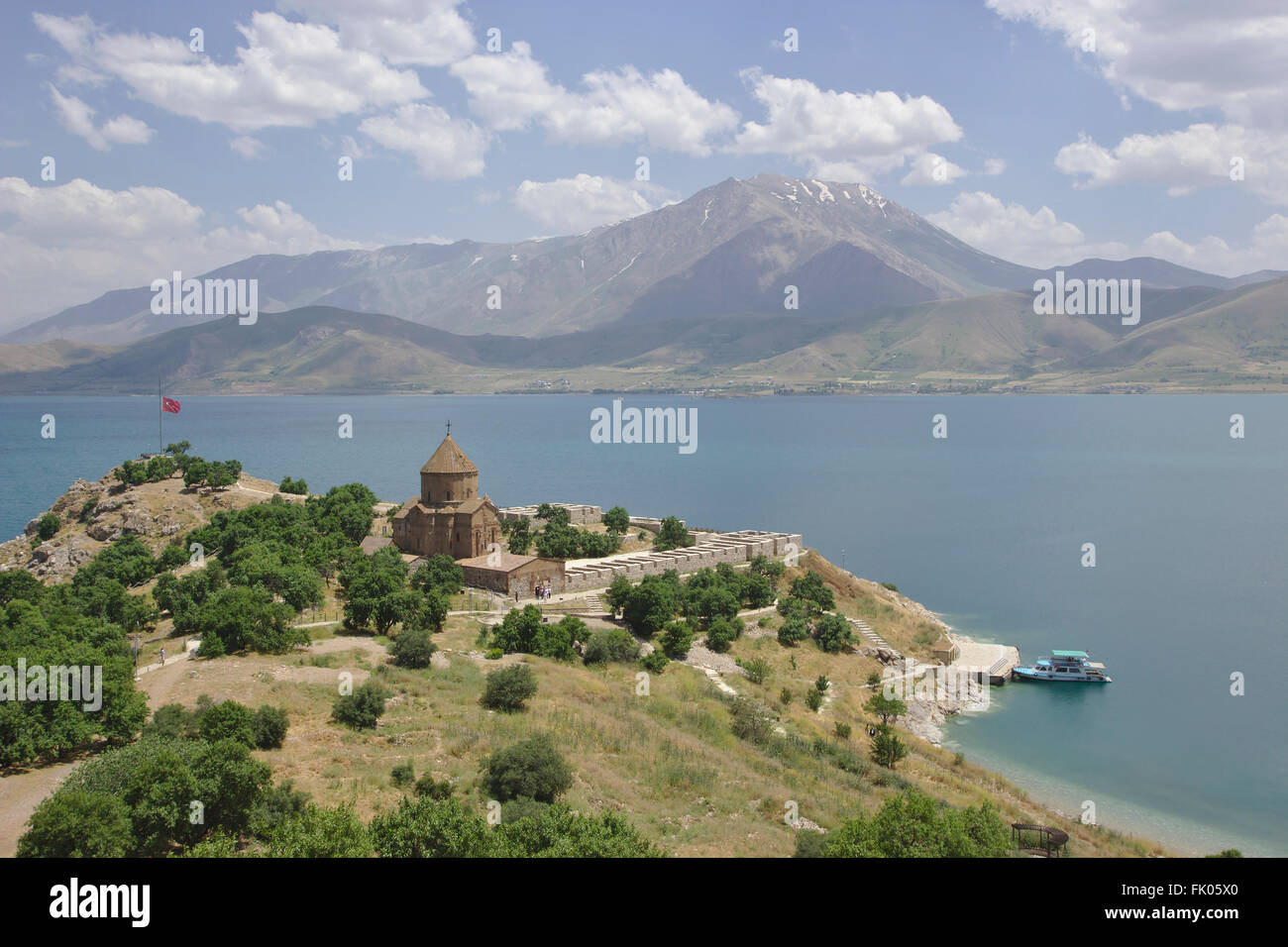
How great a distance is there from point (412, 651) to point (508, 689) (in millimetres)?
5575

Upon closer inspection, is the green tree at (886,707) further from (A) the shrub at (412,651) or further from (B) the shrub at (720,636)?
(A) the shrub at (412,651)

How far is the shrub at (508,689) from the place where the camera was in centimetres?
3077

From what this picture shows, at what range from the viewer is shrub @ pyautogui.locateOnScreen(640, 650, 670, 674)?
4038 cm

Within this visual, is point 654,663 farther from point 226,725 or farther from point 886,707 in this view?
point 226,725

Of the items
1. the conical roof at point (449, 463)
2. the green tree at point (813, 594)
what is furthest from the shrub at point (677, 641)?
the conical roof at point (449, 463)

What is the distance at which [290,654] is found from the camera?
113 feet

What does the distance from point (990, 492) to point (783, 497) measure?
27962 mm

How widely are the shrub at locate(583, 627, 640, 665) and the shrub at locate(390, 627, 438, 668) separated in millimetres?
8082

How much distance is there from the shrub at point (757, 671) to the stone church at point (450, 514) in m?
17.7

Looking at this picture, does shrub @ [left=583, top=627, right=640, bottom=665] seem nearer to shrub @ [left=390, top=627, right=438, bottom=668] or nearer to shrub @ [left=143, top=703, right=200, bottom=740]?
shrub @ [left=390, top=627, right=438, bottom=668]

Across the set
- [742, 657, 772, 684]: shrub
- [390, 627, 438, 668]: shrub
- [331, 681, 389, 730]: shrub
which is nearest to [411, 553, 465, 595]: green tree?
Answer: [390, 627, 438, 668]: shrub

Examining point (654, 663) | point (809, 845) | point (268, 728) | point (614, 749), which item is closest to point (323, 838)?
point (268, 728)
